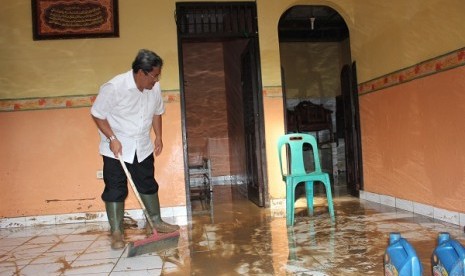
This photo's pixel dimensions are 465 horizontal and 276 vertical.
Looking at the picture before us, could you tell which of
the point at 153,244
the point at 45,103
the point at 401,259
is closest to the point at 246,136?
the point at 45,103

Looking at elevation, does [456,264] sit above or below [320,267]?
above

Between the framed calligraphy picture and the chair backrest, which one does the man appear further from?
the framed calligraphy picture

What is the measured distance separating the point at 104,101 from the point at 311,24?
13.8 feet

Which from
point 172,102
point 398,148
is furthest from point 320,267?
point 172,102

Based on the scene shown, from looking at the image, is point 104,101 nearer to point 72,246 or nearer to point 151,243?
point 151,243

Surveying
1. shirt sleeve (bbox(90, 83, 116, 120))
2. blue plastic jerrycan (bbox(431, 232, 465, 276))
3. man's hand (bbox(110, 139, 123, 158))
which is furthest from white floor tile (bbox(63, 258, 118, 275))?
blue plastic jerrycan (bbox(431, 232, 465, 276))

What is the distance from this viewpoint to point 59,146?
3.98 meters

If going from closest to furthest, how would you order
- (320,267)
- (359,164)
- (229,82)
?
→ (320,267) → (359,164) → (229,82)

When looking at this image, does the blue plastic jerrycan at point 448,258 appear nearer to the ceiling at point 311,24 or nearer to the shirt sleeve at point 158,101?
the shirt sleeve at point 158,101

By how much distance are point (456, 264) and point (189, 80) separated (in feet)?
21.0

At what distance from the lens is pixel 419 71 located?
339cm

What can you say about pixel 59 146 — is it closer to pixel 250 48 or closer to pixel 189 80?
pixel 250 48

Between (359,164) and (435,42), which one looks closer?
(435,42)

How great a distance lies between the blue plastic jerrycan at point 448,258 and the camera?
137 centimetres
